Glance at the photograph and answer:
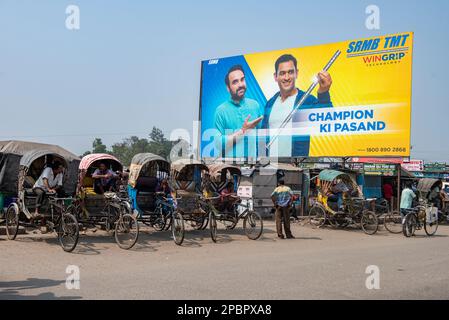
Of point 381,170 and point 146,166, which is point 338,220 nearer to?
point 146,166

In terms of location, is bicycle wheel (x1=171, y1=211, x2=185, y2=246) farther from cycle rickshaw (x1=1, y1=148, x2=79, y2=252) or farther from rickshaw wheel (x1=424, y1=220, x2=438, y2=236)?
rickshaw wheel (x1=424, y1=220, x2=438, y2=236)

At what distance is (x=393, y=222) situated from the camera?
17.8 m

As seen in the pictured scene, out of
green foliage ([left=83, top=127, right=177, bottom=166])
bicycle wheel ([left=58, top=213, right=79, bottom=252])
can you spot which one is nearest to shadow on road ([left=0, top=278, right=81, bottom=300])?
bicycle wheel ([left=58, top=213, right=79, bottom=252])

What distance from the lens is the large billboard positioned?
850 inches

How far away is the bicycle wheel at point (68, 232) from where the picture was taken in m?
9.95

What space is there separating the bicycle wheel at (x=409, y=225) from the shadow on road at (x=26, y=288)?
11840mm

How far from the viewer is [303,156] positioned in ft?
79.3

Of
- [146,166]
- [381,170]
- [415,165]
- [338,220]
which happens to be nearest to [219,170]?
[146,166]

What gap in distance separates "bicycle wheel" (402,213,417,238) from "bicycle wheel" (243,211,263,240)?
17.2ft

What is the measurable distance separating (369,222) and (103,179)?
913 centimetres

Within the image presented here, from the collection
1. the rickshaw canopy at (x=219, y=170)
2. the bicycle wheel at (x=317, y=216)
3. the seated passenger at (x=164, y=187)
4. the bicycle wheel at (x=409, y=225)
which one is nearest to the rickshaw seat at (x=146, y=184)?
the seated passenger at (x=164, y=187)
